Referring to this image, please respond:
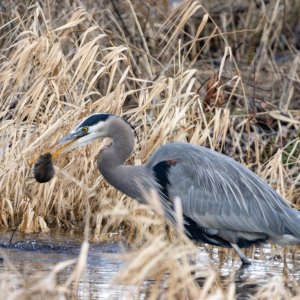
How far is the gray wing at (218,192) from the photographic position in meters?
6.79

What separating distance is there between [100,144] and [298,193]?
1915 mm

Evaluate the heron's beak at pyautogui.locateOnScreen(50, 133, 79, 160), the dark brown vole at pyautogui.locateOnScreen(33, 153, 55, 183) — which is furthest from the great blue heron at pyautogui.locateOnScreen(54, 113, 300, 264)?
the dark brown vole at pyautogui.locateOnScreen(33, 153, 55, 183)

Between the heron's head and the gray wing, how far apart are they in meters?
0.44

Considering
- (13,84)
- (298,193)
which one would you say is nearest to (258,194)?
(298,193)

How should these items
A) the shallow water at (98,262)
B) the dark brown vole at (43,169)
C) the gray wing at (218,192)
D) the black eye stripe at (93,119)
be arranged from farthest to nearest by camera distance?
the gray wing at (218,192) < the black eye stripe at (93,119) < the dark brown vole at (43,169) < the shallow water at (98,262)

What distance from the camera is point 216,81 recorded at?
8094mm

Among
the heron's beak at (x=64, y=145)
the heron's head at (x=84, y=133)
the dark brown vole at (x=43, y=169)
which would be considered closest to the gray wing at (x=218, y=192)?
the heron's head at (x=84, y=133)

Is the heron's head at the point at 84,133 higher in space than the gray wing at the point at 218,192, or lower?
higher

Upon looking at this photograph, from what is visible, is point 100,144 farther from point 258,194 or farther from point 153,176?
point 258,194

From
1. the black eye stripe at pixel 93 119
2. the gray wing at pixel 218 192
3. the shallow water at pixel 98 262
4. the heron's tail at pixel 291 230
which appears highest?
the black eye stripe at pixel 93 119

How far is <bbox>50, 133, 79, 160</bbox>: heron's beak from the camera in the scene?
6609 millimetres

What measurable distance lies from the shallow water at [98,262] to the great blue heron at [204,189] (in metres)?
0.22

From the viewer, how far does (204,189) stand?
6.88 meters

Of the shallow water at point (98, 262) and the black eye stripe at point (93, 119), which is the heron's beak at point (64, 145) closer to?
the black eye stripe at point (93, 119)
